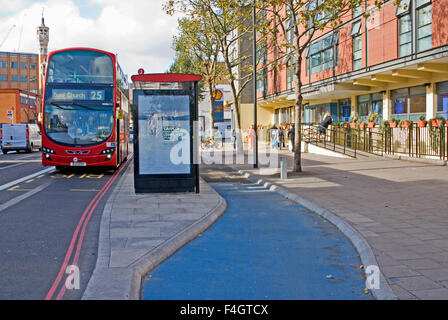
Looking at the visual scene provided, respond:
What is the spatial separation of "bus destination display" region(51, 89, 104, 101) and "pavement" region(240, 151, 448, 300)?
6009 millimetres

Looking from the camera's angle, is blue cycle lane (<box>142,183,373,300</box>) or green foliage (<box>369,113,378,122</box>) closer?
blue cycle lane (<box>142,183,373,300</box>)

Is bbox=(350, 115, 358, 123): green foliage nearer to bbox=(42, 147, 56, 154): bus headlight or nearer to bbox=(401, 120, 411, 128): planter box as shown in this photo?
bbox=(401, 120, 411, 128): planter box

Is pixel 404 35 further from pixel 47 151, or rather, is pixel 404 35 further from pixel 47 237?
pixel 47 237

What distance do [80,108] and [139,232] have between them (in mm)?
11341

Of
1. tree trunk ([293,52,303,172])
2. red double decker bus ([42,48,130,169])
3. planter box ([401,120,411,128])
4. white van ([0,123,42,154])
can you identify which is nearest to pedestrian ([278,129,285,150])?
planter box ([401,120,411,128])

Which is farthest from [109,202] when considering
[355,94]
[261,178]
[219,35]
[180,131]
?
[355,94]

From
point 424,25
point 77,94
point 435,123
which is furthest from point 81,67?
point 435,123

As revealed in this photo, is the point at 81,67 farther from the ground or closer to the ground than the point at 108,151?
farther from the ground

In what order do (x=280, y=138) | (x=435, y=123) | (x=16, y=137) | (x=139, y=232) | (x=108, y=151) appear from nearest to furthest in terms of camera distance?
(x=139, y=232) → (x=108, y=151) → (x=435, y=123) → (x=280, y=138) → (x=16, y=137)

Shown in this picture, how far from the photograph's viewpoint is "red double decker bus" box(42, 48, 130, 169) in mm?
17469

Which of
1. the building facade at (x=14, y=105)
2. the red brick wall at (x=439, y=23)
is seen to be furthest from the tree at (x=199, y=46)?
the building facade at (x=14, y=105)

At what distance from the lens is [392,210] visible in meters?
9.66

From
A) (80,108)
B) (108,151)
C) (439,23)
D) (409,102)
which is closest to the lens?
(80,108)
